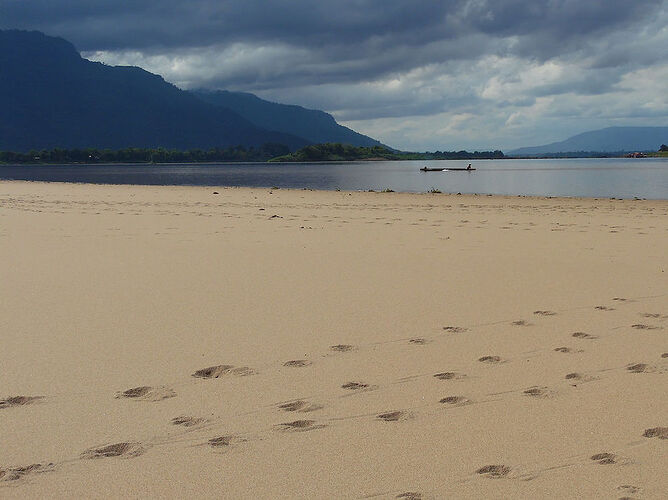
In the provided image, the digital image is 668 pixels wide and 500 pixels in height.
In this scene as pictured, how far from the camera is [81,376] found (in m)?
4.80

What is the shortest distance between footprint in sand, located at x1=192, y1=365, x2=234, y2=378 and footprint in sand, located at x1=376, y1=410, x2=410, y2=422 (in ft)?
4.71

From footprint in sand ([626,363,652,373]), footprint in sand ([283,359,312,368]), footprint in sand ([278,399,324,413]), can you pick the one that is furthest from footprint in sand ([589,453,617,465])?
footprint in sand ([283,359,312,368])

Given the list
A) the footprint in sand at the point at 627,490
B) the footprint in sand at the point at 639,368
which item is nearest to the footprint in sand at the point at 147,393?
the footprint in sand at the point at 627,490

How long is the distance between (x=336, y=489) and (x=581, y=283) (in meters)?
6.13

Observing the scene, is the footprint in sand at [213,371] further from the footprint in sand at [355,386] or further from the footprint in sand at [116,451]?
the footprint in sand at [116,451]

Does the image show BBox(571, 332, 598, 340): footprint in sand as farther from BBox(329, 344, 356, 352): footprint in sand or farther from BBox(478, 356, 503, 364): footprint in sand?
BBox(329, 344, 356, 352): footprint in sand

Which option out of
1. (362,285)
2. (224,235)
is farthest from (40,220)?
(362,285)

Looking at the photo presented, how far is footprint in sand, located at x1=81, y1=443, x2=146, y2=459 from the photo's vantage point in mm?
3561

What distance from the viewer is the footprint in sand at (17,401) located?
13.9 feet

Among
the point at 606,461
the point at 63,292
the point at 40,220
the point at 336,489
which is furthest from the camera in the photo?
the point at 40,220

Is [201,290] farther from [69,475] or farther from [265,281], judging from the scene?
[69,475]

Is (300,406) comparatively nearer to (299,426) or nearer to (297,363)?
(299,426)

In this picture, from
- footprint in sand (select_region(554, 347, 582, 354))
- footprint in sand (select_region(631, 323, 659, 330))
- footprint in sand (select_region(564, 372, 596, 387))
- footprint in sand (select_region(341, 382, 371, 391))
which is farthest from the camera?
footprint in sand (select_region(631, 323, 659, 330))

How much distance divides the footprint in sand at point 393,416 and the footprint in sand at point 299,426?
0.40m
